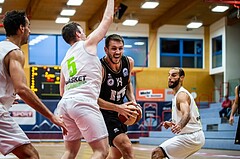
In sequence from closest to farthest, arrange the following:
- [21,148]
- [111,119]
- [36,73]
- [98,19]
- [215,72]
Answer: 1. [21,148]
2. [111,119]
3. [36,73]
4. [98,19]
5. [215,72]

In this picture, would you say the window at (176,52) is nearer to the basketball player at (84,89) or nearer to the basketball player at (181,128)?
the basketball player at (181,128)

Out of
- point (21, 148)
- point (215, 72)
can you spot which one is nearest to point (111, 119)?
point (21, 148)

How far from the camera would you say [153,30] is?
1159 inches

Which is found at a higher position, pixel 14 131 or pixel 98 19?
pixel 98 19

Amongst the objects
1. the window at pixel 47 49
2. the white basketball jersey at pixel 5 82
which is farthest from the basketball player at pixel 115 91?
the window at pixel 47 49

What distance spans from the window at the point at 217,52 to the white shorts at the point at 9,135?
82.2 feet

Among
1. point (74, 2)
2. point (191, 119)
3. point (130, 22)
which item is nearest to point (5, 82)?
point (191, 119)

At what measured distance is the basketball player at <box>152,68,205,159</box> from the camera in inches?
275

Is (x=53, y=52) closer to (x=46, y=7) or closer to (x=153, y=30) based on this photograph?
(x=46, y=7)

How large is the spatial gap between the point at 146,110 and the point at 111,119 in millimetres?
18838

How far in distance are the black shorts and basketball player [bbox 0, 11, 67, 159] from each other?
1.90 metres

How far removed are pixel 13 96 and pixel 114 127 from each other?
2.07 meters

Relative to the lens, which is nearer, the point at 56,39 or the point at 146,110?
the point at 146,110

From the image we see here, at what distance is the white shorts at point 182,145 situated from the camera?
7.02 m
